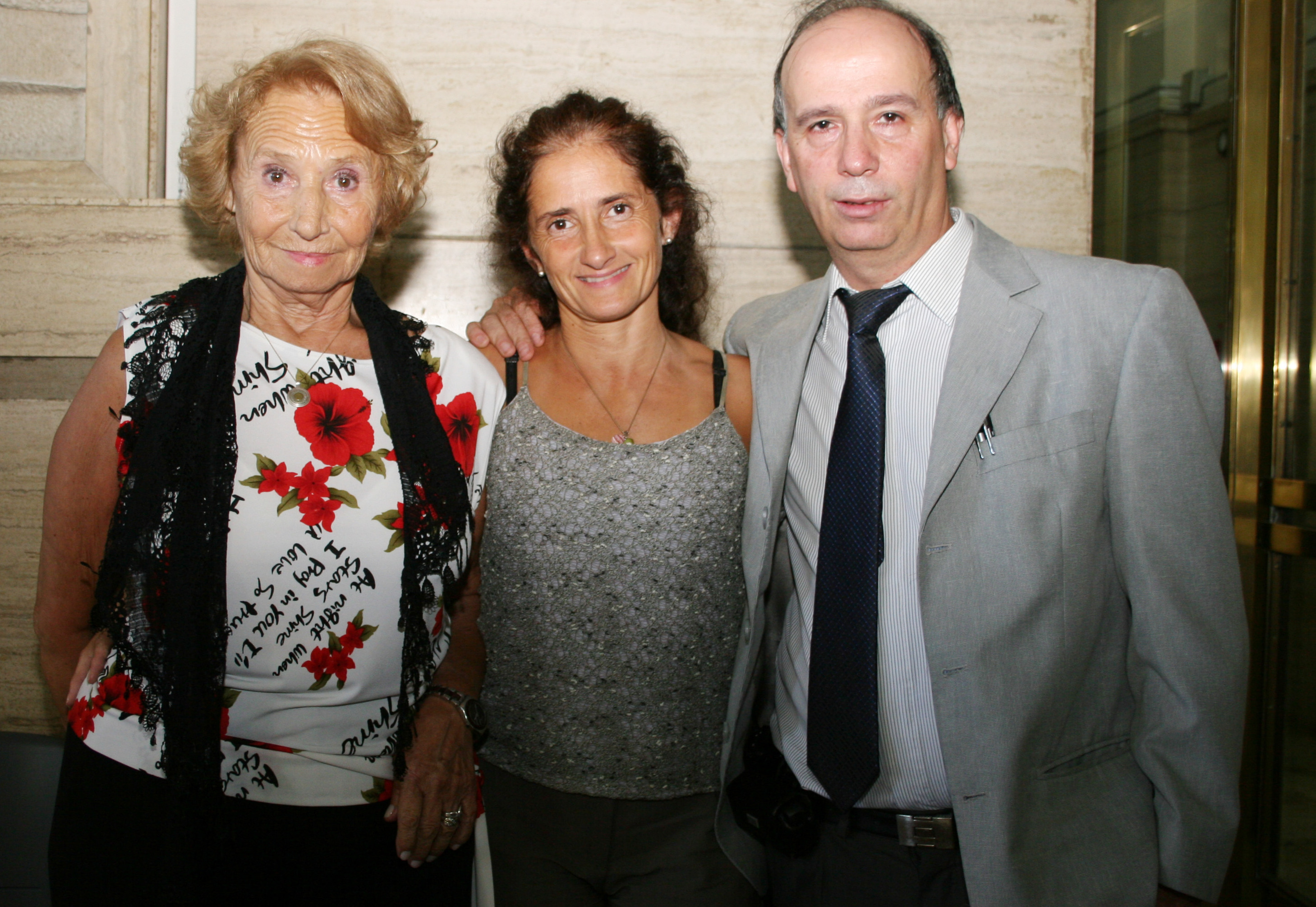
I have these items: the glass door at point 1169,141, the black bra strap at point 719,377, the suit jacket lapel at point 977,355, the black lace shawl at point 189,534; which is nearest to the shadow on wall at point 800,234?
the black bra strap at point 719,377

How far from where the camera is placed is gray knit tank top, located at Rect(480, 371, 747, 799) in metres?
1.57

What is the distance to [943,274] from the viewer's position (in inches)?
56.2

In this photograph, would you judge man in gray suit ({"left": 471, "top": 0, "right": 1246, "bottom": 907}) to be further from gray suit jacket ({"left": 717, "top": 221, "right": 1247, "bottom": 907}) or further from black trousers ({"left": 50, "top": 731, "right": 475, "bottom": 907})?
black trousers ({"left": 50, "top": 731, "right": 475, "bottom": 907})

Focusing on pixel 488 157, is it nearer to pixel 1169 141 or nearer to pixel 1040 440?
pixel 1040 440

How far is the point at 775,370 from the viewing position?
158cm

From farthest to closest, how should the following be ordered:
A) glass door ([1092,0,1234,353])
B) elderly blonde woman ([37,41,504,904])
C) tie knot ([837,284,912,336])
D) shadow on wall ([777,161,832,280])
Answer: glass door ([1092,0,1234,353]) < shadow on wall ([777,161,832,280]) < tie knot ([837,284,912,336]) < elderly blonde woman ([37,41,504,904])

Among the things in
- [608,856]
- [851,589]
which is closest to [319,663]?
[608,856]

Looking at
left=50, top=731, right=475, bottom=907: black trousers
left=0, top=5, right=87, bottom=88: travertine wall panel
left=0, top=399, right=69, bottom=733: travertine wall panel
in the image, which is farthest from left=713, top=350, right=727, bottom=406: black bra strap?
left=0, top=5, right=87, bottom=88: travertine wall panel

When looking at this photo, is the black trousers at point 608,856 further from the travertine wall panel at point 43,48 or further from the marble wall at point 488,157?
the travertine wall panel at point 43,48

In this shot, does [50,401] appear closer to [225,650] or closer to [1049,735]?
[225,650]

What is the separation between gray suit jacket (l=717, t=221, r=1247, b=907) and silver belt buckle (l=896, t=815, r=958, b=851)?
0.11 meters

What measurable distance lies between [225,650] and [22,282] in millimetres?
1645

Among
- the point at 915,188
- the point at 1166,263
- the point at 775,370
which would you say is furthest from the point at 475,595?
the point at 1166,263

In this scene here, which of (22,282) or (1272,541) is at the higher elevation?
(22,282)
